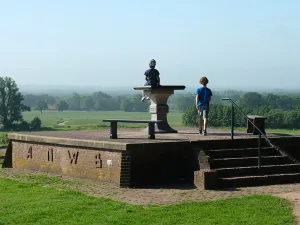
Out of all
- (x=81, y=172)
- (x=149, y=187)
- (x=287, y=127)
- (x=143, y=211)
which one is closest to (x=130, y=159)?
(x=149, y=187)

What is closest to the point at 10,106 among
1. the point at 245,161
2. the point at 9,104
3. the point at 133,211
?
the point at 9,104

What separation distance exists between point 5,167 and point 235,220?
10.2m

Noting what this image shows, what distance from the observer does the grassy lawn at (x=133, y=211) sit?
35.6 ft

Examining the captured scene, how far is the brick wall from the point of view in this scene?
1533 centimetres

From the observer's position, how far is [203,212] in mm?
11375

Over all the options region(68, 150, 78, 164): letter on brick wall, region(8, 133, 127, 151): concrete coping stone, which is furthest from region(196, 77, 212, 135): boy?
region(68, 150, 78, 164): letter on brick wall

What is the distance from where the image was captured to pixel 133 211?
11.6 meters

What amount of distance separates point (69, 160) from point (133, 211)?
5363 millimetres

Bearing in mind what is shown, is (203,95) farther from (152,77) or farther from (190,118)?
(190,118)

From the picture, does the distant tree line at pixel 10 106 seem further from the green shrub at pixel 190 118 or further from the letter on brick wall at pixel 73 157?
the letter on brick wall at pixel 73 157

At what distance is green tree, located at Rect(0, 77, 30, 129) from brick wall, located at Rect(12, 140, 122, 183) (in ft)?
306

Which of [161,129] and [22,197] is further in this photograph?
Result: [161,129]

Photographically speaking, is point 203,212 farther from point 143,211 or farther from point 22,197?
point 22,197

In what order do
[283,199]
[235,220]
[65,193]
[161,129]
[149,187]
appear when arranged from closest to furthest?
[235,220] → [283,199] → [65,193] → [149,187] → [161,129]
